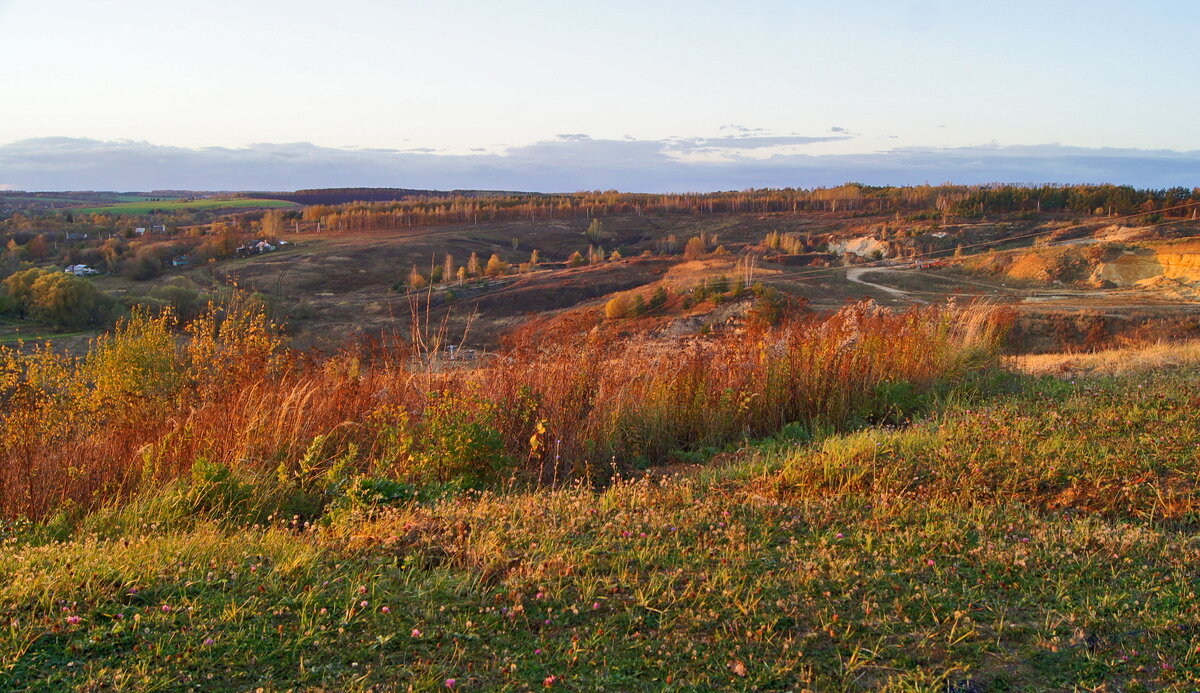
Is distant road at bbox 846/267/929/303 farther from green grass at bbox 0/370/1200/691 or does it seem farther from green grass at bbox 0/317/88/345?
green grass at bbox 0/317/88/345

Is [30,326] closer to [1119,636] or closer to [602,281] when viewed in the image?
[602,281]

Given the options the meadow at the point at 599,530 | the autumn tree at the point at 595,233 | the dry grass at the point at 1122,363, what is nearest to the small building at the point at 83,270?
the autumn tree at the point at 595,233

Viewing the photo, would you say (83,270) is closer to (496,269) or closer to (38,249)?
(38,249)

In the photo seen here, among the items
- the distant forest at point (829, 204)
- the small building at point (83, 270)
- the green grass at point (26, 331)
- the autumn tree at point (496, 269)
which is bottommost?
the green grass at point (26, 331)

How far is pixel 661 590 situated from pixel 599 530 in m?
0.66

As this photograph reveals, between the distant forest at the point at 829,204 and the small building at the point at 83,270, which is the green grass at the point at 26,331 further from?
the distant forest at the point at 829,204

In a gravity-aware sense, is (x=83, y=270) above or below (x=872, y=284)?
below

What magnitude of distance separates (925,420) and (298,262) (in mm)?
46229

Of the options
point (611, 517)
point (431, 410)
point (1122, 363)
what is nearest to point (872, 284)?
point (1122, 363)

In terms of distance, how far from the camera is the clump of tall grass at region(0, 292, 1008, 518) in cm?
454

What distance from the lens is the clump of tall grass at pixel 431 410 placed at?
4539 mm

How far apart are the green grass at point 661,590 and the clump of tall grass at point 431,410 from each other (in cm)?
50

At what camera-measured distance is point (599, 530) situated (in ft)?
11.6

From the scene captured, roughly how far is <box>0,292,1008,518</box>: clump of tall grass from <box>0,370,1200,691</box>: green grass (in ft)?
1.64
